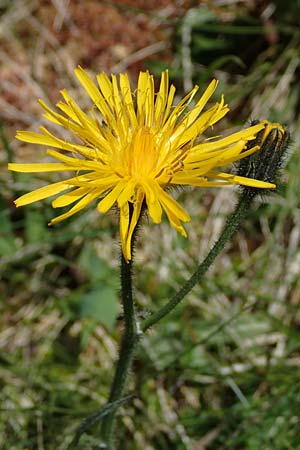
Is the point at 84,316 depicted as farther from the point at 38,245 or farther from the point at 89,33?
the point at 89,33

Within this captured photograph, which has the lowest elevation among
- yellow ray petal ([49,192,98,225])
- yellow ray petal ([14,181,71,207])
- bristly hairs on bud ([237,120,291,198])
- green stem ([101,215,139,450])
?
green stem ([101,215,139,450])

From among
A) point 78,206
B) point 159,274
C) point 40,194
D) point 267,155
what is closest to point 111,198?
point 78,206

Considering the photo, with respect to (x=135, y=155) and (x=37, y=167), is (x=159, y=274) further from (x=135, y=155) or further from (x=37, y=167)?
(x=37, y=167)

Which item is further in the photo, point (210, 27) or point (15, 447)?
point (210, 27)

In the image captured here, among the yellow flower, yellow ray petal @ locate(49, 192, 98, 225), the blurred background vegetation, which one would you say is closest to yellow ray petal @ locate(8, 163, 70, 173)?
the yellow flower

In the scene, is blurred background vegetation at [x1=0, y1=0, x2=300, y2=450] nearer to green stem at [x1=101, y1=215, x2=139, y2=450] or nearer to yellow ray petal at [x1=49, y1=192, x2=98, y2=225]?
green stem at [x1=101, y1=215, x2=139, y2=450]

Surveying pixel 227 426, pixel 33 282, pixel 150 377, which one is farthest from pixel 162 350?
pixel 33 282
